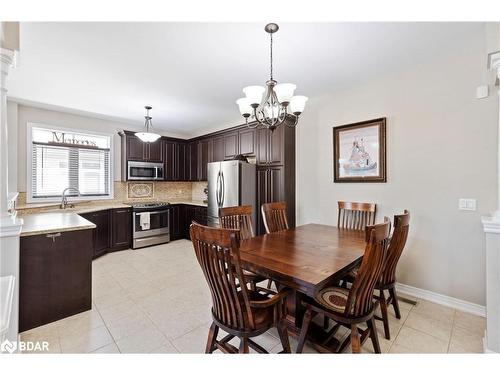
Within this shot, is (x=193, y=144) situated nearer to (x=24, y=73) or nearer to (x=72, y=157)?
(x=72, y=157)

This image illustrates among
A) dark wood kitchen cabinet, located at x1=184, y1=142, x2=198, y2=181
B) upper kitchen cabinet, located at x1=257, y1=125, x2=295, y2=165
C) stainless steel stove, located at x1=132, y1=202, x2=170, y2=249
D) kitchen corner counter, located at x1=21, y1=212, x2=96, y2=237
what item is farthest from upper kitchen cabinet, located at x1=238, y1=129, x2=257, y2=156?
kitchen corner counter, located at x1=21, y1=212, x2=96, y2=237

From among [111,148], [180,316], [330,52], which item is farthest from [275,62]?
[111,148]

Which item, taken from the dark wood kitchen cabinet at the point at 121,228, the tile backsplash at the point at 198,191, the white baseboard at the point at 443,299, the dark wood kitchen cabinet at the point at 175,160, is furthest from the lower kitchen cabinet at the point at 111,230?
the white baseboard at the point at 443,299

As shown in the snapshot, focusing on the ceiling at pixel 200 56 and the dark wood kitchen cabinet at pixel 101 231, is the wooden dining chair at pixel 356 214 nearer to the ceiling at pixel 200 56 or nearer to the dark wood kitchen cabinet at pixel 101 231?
the ceiling at pixel 200 56

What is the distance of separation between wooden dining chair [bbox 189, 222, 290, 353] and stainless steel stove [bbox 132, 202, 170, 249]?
3532 millimetres

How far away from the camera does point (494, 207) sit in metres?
2.17

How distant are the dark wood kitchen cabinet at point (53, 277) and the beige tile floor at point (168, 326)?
105 millimetres

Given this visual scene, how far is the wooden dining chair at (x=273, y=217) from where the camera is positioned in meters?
2.74

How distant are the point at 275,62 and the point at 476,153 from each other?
218 centimetres

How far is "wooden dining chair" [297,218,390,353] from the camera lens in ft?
4.30

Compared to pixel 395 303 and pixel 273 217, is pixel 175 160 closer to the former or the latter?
pixel 273 217

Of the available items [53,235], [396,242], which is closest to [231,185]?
[53,235]

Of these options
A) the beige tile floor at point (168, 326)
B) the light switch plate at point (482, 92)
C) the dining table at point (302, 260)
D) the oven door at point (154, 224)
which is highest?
the light switch plate at point (482, 92)

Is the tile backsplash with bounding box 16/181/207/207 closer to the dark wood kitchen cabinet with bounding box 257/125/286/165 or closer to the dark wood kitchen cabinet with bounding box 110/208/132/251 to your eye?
the dark wood kitchen cabinet with bounding box 110/208/132/251
